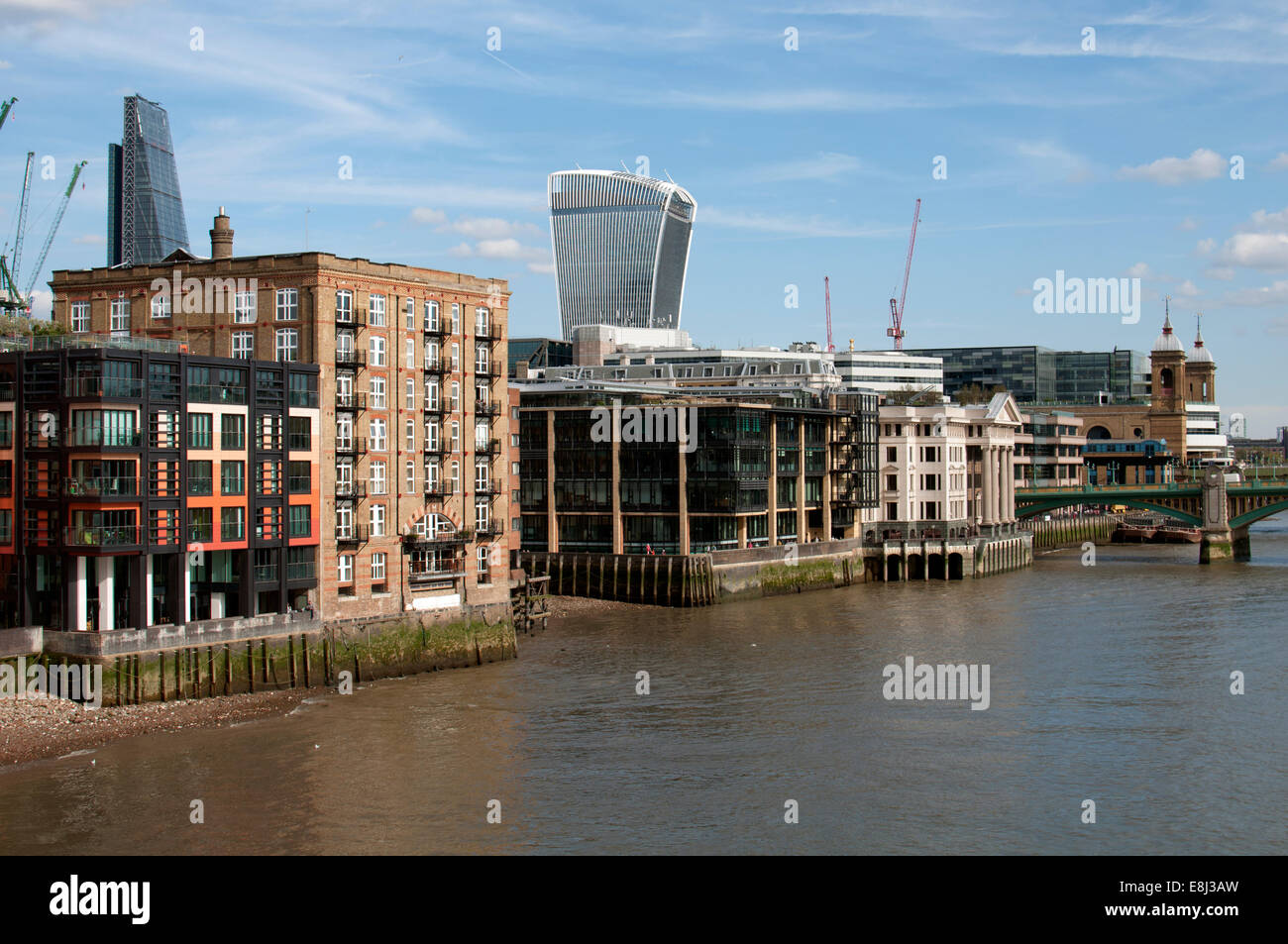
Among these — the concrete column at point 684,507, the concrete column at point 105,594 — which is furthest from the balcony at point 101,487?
the concrete column at point 684,507

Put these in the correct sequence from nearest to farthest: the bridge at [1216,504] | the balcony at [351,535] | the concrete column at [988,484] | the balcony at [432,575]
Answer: the balcony at [351,535]
the balcony at [432,575]
the bridge at [1216,504]
the concrete column at [988,484]

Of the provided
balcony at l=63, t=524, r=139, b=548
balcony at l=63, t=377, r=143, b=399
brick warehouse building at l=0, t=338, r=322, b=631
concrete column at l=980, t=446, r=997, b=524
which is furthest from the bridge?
balcony at l=63, t=377, r=143, b=399

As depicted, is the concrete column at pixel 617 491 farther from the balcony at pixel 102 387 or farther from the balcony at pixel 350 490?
the balcony at pixel 102 387

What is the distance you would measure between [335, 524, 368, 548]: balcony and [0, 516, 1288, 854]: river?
718cm

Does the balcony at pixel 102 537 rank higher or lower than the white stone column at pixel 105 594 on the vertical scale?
higher

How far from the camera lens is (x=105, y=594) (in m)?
56.5

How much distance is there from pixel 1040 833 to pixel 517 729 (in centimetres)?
2094

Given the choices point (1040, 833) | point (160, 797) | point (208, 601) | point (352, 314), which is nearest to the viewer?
point (1040, 833)

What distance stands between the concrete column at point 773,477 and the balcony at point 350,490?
49957 millimetres

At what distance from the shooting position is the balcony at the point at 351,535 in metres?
64.9

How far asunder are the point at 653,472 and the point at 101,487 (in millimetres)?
55368

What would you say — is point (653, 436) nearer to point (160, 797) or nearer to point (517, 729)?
point (517, 729)
